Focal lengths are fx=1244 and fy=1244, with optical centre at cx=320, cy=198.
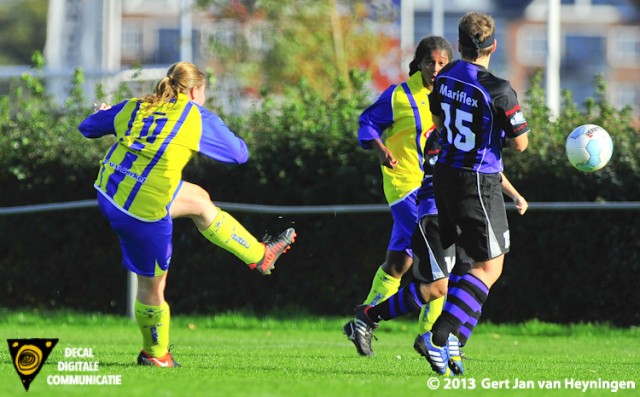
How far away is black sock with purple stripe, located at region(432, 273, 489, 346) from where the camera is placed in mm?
7273

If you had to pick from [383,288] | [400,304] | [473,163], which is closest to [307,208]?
A: [383,288]

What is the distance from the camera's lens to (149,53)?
254 feet

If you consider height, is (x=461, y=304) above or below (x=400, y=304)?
above

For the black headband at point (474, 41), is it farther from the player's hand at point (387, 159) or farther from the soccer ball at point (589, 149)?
the player's hand at point (387, 159)

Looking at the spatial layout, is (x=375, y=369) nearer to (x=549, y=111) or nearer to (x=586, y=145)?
(x=586, y=145)

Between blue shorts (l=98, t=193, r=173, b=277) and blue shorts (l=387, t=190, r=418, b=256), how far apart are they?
6.66 ft

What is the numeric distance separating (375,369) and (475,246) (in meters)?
1.14

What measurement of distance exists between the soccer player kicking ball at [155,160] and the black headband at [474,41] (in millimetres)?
1590

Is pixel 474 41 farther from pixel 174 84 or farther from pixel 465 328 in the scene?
pixel 174 84

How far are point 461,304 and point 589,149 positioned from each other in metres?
1.72

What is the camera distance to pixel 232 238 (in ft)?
26.9

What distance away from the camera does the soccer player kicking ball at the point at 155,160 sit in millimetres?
7758

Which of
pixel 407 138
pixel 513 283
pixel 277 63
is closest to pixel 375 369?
pixel 407 138

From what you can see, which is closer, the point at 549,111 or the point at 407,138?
the point at 407,138
